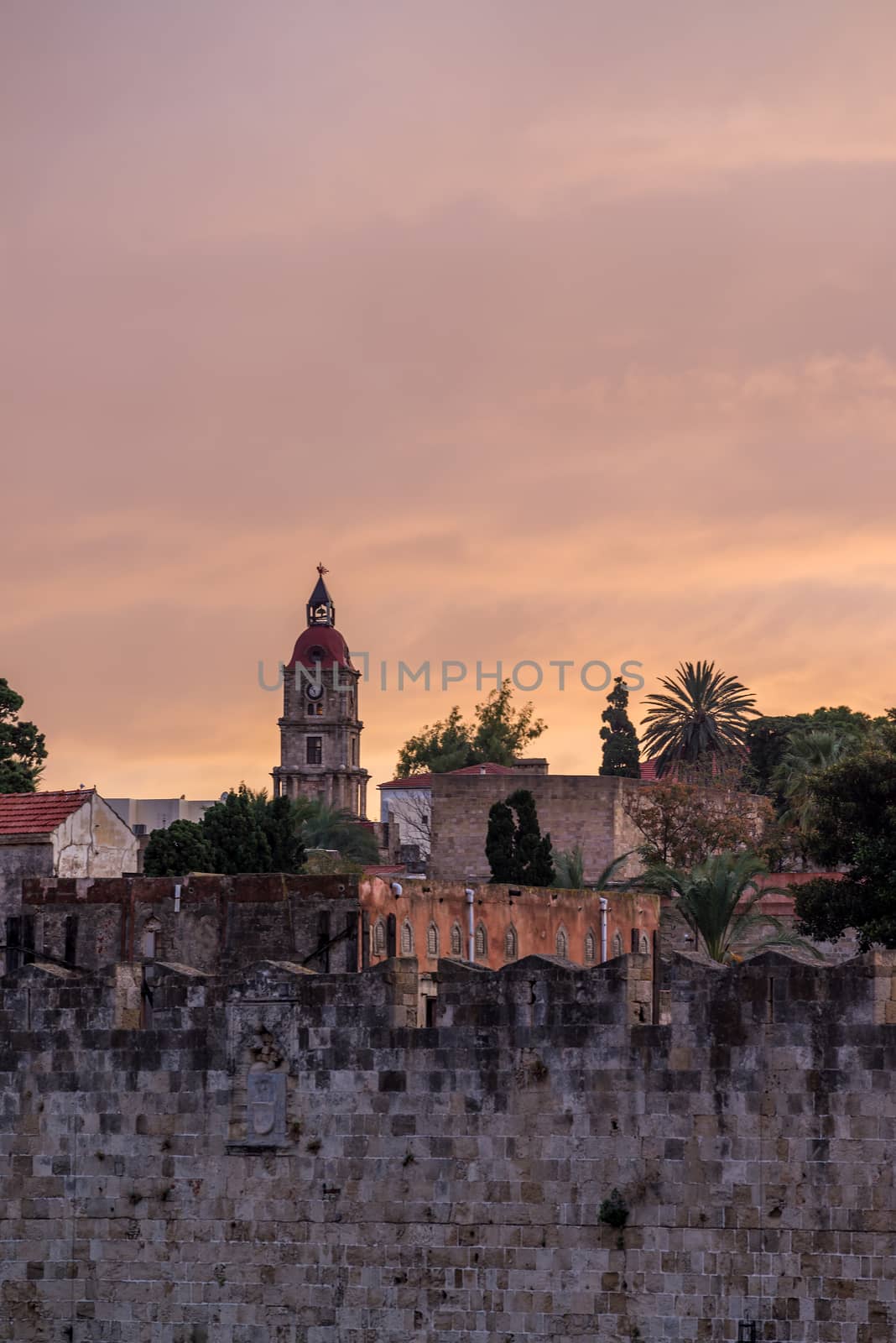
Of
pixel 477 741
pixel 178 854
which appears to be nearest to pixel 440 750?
pixel 477 741

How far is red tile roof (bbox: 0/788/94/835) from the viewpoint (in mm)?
63875

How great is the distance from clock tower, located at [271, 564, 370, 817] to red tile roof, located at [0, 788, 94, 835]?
116262 millimetres

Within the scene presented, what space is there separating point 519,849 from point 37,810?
20473 millimetres

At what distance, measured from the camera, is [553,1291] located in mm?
26969

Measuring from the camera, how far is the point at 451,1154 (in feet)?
90.9

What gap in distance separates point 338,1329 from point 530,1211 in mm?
2910

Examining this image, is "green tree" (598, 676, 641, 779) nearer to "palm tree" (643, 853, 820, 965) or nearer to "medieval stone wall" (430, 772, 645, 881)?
"medieval stone wall" (430, 772, 645, 881)

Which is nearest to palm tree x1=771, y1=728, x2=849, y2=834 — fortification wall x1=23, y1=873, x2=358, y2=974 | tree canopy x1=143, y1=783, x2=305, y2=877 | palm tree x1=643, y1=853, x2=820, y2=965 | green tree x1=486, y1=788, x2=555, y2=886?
green tree x1=486, y1=788, x2=555, y2=886

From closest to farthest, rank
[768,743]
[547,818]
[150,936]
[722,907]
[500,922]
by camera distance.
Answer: [150,936]
[500,922]
[722,907]
[547,818]
[768,743]

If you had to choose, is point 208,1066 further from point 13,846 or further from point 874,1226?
point 13,846

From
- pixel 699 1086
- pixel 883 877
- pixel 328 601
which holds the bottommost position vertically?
pixel 699 1086

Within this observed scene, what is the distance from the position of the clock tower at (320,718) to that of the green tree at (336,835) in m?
60.4

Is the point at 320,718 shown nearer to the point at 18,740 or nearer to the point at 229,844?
the point at 18,740

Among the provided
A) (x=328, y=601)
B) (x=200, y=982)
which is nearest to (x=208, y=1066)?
(x=200, y=982)
